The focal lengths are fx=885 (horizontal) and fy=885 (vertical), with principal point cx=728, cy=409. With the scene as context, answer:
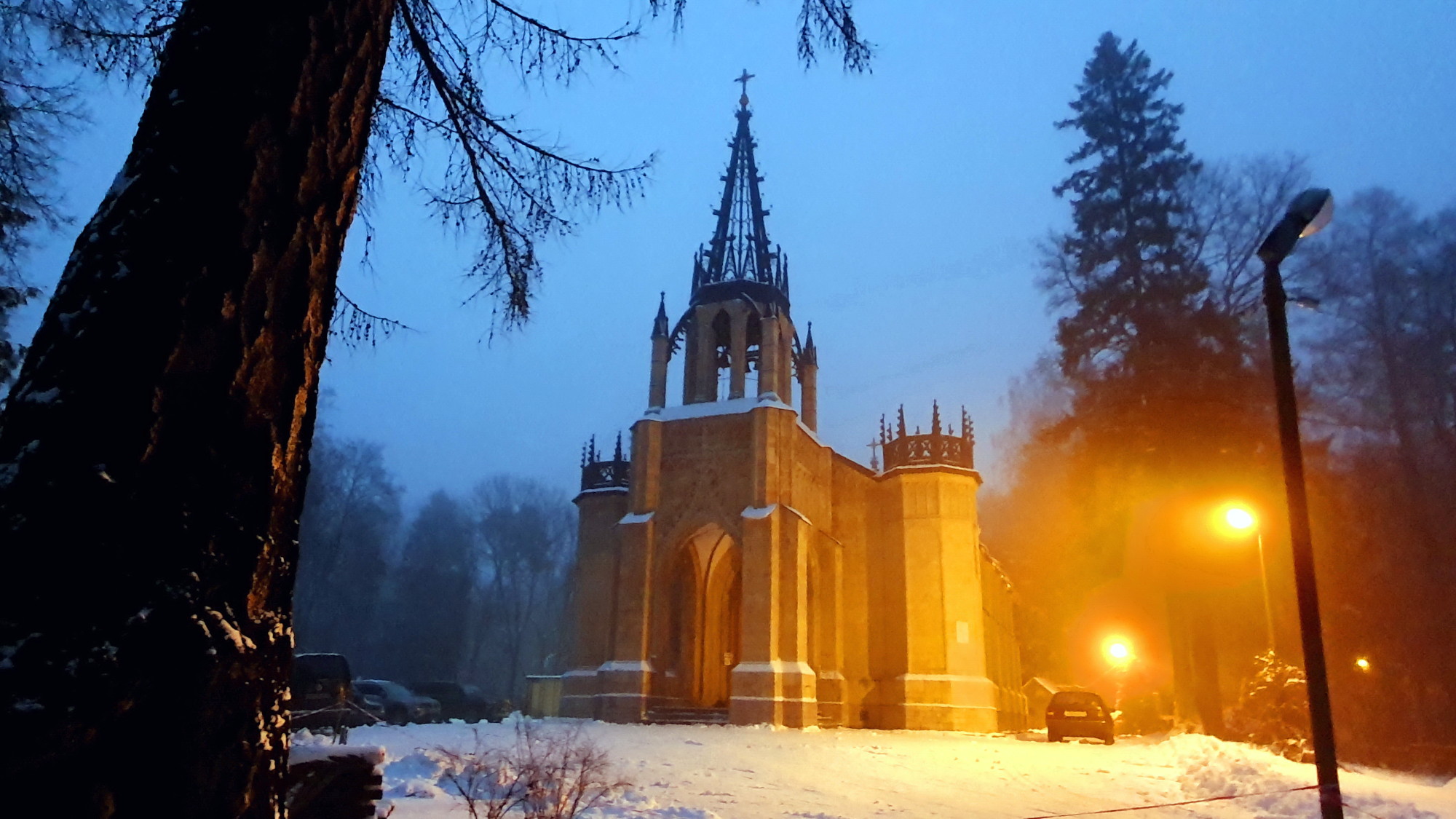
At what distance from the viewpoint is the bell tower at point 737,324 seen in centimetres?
2708

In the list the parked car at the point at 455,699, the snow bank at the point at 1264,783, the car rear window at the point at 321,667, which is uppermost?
the car rear window at the point at 321,667

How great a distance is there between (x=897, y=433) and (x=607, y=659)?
11409 millimetres

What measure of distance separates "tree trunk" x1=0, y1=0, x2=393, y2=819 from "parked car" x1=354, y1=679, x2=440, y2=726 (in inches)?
913

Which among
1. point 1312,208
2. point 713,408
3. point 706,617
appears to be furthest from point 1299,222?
point 706,617

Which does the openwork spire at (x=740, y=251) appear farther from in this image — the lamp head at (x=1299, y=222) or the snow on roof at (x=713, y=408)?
the lamp head at (x=1299, y=222)

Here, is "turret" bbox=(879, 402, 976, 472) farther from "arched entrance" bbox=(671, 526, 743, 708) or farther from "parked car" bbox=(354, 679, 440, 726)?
"parked car" bbox=(354, 679, 440, 726)

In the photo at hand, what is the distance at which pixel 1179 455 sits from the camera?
2289 cm

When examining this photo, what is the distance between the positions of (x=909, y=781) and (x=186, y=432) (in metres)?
10.4

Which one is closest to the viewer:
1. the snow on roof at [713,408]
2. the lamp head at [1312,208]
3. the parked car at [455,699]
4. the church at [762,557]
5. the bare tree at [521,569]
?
the lamp head at [1312,208]

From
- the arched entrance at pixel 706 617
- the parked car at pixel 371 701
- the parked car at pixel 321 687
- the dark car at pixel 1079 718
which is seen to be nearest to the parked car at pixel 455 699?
the parked car at pixel 371 701

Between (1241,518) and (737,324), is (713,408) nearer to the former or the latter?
(737,324)

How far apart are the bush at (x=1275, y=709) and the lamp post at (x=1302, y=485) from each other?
1200 cm

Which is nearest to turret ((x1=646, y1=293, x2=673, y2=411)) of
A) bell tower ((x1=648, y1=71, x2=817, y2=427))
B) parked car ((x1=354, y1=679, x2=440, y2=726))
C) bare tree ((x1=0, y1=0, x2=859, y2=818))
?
bell tower ((x1=648, y1=71, x2=817, y2=427))

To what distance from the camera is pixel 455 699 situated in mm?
30328
